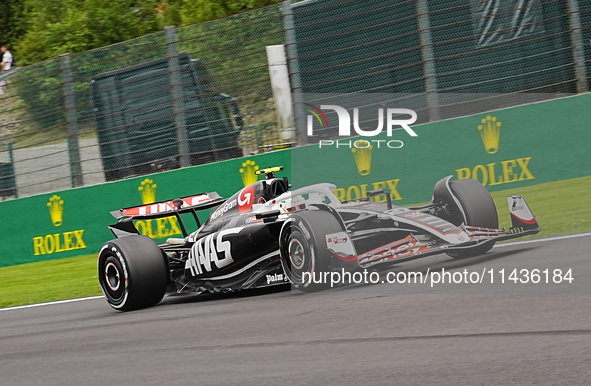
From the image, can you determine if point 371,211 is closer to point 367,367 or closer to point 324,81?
point 367,367

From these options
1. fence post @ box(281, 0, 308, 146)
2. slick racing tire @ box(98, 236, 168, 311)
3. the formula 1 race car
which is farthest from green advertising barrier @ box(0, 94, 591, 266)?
slick racing tire @ box(98, 236, 168, 311)

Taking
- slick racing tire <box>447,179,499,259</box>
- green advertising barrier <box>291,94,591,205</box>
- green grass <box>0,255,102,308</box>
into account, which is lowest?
green grass <box>0,255,102,308</box>

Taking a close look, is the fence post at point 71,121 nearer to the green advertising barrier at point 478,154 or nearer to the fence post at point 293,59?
the fence post at point 293,59

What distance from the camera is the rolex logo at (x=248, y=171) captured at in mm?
11305

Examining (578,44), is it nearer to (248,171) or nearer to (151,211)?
(248,171)

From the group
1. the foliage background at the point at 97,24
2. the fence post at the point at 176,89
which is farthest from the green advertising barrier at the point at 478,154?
the foliage background at the point at 97,24

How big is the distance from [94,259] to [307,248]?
590cm

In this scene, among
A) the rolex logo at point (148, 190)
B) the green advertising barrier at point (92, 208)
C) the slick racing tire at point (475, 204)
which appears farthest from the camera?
the rolex logo at point (148, 190)

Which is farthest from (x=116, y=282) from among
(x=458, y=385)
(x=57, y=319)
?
(x=458, y=385)

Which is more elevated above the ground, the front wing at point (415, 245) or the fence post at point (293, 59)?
the fence post at point (293, 59)

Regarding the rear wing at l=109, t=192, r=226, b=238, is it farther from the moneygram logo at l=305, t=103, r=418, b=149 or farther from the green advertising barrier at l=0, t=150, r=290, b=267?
the green advertising barrier at l=0, t=150, r=290, b=267

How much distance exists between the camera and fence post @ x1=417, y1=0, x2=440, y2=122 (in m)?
10.4

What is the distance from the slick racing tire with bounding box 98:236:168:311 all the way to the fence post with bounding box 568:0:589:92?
5.22m

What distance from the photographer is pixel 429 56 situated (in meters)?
10.5
